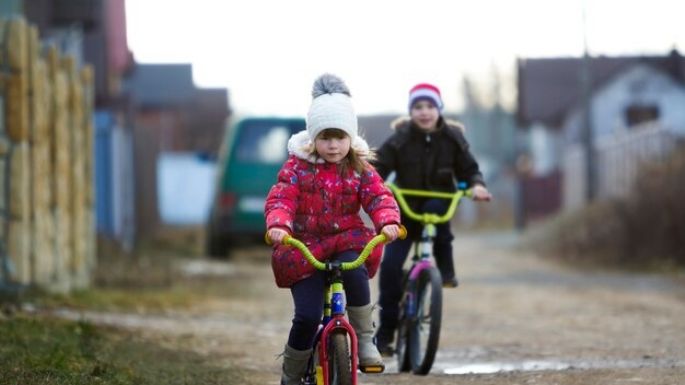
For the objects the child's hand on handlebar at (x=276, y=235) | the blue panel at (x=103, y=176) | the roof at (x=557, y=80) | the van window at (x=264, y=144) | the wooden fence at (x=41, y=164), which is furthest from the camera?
the roof at (x=557, y=80)

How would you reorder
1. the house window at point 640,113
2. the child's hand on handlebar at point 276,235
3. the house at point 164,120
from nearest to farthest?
1. the child's hand on handlebar at point 276,235
2. the house at point 164,120
3. the house window at point 640,113

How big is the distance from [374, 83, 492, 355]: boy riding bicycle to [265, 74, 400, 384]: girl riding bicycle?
2.33 m

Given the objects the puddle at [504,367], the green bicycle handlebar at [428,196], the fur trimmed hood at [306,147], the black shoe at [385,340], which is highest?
the fur trimmed hood at [306,147]

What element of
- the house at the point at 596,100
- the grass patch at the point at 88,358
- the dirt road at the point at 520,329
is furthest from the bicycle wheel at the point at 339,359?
the house at the point at 596,100

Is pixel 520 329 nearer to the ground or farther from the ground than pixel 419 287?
nearer to the ground

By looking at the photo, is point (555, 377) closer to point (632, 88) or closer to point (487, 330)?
point (487, 330)

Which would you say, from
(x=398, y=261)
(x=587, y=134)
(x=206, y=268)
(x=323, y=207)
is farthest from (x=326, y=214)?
(x=587, y=134)

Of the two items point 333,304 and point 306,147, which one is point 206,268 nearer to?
point 306,147

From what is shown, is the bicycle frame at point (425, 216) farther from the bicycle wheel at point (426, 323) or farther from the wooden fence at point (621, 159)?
the wooden fence at point (621, 159)

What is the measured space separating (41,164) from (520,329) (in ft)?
13.2

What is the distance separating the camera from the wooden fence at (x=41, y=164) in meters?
11.6

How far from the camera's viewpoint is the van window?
69.9 ft

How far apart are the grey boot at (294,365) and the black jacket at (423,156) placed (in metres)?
2.57

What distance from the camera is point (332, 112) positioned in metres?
6.32
